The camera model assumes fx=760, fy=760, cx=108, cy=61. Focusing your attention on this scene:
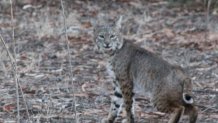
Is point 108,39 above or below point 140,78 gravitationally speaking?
above

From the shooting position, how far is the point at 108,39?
7918 mm

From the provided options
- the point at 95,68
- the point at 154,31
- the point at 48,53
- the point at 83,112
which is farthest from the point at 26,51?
the point at 83,112

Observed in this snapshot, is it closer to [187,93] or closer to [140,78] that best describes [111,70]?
[140,78]

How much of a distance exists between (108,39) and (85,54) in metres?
3.12

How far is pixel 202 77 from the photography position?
9.38 m

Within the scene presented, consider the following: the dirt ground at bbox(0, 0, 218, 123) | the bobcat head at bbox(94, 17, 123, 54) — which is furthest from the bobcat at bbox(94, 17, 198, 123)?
the dirt ground at bbox(0, 0, 218, 123)

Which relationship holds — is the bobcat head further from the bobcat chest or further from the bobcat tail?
the bobcat tail

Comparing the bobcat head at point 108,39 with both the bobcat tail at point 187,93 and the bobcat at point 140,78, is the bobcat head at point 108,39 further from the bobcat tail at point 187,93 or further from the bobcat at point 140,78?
the bobcat tail at point 187,93

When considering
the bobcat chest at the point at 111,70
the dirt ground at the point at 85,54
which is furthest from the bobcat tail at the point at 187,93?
the bobcat chest at the point at 111,70

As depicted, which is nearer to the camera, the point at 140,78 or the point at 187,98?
the point at 187,98

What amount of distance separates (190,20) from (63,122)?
6609mm

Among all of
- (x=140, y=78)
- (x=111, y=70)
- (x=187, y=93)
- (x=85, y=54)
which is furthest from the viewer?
(x=85, y=54)

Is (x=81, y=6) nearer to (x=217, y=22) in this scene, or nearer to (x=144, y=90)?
(x=217, y=22)

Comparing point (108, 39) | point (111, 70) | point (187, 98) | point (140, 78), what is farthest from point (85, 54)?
point (187, 98)
